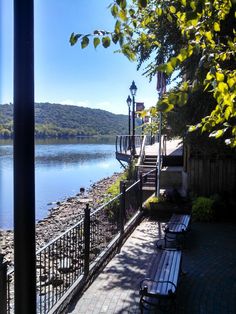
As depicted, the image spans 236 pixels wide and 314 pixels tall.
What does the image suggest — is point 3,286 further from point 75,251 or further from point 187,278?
point 75,251

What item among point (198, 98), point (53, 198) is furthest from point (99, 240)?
point (53, 198)

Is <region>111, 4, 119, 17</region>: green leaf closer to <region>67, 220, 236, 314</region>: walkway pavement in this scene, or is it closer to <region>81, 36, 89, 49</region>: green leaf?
<region>81, 36, 89, 49</region>: green leaf

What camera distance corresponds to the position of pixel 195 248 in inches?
322

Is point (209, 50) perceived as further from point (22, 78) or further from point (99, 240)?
point (99, 240)

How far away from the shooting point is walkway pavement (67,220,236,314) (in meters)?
5.27

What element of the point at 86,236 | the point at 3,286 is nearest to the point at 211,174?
the point at 86,236

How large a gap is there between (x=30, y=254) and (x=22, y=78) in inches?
32.0

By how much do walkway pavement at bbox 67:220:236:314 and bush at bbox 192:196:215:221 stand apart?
108 centimetres

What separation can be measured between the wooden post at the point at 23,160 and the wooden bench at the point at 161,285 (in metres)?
3.12

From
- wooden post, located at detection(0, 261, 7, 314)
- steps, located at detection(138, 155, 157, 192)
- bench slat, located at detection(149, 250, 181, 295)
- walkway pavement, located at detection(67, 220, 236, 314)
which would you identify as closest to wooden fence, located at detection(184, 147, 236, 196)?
steps, located at detection(138, 155, 157, 192)

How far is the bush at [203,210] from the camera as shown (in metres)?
10.7

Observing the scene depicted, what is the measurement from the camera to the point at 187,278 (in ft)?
20.8

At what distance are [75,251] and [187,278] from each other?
2332 millimetres

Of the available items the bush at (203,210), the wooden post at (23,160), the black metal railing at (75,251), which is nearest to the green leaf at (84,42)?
the wooden post at (23,160)
